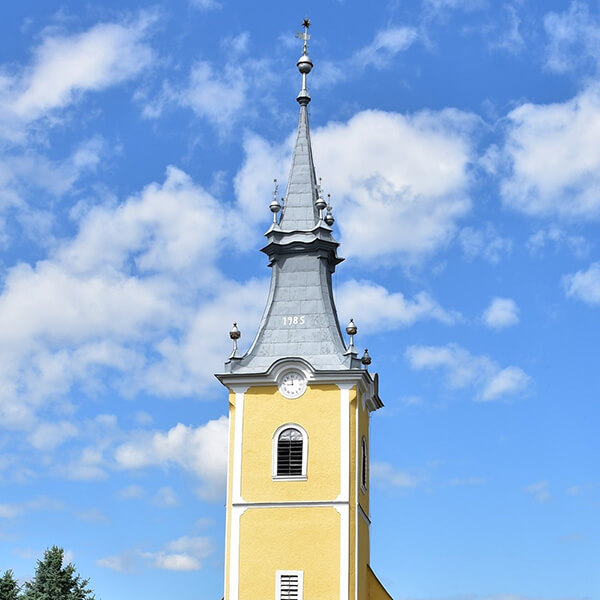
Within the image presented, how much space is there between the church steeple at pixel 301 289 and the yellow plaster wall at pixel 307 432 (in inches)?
42.9

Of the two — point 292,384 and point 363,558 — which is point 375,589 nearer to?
point 363,558

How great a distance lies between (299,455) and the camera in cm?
4475

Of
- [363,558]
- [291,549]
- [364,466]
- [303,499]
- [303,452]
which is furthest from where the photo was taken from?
[364,466]

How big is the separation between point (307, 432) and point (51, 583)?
1262 cm

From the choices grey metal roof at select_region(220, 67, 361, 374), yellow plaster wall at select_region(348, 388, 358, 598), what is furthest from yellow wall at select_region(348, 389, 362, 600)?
grey metal roof at select_region(220, 67, 361, 374)

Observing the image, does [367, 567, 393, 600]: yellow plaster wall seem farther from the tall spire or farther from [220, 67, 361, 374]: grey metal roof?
the tall spire

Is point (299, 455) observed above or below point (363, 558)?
above

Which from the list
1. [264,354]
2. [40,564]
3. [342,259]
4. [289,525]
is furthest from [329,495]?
[40,564]

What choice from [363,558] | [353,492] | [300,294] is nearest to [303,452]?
[353,492]

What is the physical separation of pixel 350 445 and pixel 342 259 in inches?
312

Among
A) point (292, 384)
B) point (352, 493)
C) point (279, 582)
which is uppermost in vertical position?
point (292, 384)

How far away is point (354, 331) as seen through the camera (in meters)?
46.6

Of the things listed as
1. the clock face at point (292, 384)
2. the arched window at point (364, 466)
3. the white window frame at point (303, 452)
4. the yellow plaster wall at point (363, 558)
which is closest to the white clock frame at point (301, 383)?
the clock face at point (292, 384)

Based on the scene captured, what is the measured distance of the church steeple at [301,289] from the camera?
4628 cm
